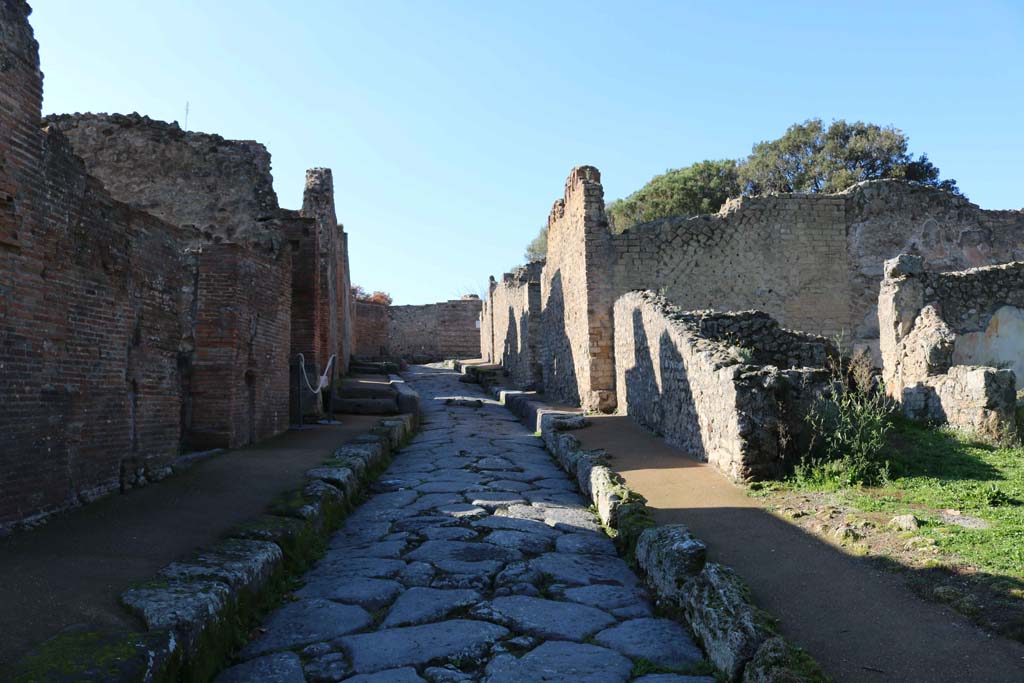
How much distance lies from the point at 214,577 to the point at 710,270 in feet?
37.8

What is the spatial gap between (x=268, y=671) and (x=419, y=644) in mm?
683

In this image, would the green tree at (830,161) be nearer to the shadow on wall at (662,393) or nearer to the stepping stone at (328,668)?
the shadow on wall at (662,393)

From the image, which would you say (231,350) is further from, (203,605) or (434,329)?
(434,329)

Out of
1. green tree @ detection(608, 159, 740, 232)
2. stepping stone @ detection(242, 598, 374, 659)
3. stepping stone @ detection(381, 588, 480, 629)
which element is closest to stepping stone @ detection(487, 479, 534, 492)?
stepping stone @ detection(381, 588, 480, 629)

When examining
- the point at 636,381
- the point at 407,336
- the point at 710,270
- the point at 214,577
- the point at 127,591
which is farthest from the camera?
the point at 407,336

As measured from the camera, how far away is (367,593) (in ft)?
14.3

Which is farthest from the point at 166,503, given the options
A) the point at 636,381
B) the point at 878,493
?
the point at 636,381

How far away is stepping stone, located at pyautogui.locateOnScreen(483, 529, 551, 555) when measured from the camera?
5.25 meters

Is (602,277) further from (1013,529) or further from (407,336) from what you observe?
(407,336)

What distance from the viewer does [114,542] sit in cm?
430

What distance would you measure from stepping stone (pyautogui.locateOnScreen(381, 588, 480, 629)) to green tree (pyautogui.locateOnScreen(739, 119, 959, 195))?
88.1ft

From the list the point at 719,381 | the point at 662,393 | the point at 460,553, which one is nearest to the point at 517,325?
the point at 662,393

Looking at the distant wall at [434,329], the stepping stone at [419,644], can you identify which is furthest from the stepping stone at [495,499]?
the distant wall at [434,329]

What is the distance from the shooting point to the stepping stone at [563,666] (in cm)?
317
